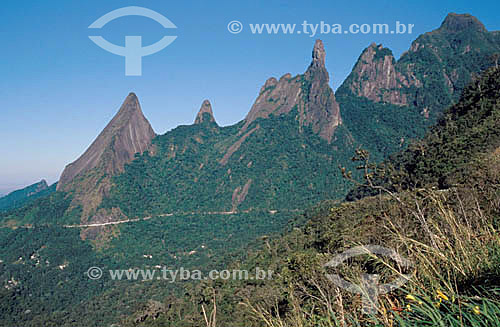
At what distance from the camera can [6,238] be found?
201 ft

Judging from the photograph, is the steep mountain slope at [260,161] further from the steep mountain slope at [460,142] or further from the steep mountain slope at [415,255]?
the steep mountain slope at [415,255]

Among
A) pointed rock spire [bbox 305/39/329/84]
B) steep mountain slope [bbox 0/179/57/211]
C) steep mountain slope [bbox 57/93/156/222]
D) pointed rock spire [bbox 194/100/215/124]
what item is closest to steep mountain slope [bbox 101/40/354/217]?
pointed rock spire [bbox 305/39/329/84]

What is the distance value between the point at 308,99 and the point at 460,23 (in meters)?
59.8

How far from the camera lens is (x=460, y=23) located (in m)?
110

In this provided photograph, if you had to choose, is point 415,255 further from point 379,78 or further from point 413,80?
point 413,80

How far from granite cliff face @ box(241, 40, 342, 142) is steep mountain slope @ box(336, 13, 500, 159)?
916 cm

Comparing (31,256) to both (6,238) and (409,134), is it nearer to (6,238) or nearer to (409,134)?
(6,238)

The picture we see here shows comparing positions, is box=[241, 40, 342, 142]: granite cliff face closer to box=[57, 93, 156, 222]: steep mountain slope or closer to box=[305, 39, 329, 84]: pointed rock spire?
box=[305, 39, 329, 84]: pointed rock spire

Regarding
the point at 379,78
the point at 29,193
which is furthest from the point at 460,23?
the point at 29,193

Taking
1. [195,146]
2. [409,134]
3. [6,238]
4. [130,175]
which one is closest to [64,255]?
[6,238]

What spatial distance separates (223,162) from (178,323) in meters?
74.3

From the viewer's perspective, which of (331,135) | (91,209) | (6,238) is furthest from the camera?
(331,135)

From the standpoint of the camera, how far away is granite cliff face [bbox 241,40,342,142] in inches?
3450

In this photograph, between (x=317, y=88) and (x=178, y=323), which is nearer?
(x=178, y=323)
